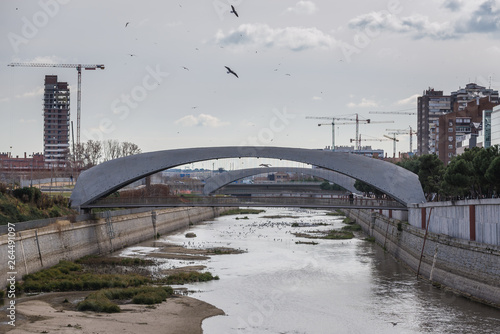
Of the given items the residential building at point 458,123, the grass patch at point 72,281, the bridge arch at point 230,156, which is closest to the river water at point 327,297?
the grass patch at point 72,281

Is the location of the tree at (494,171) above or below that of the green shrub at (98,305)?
above

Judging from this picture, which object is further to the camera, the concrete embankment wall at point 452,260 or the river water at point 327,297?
the concrete embankment wall at point 452,260

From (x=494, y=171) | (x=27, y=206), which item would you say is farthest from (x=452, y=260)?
(x=27, y=206)

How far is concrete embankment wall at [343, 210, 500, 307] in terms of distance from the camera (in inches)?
1292

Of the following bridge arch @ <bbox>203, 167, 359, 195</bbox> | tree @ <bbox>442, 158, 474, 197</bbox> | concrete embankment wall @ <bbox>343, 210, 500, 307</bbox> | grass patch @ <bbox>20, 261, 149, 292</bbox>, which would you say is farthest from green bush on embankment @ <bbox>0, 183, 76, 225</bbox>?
bridge arch @ <bbox>203, 167, 359, 195</bbox>

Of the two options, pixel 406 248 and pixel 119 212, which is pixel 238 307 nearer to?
pixel 406 248

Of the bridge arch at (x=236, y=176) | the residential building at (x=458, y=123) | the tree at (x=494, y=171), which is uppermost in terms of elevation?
the residential building at (x=458, y=123)

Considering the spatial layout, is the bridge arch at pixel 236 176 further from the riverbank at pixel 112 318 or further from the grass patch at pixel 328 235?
the riverbank at pixel 112 318

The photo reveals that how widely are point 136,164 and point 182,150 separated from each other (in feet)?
13.9

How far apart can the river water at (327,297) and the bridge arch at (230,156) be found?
18.9 ft

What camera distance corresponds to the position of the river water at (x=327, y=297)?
3075 centimetres

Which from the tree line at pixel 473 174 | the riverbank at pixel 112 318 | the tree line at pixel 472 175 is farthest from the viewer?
the tree line at pixel 472 175

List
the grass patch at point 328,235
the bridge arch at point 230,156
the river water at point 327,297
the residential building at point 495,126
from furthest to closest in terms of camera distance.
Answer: the residential building at point 495,126 < the grass patch at point 328,235 < the bridge arch at point 230,156 < the river water at point 327,297

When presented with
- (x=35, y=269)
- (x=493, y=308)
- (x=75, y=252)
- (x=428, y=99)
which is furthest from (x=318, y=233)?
(x=428, y=99)
